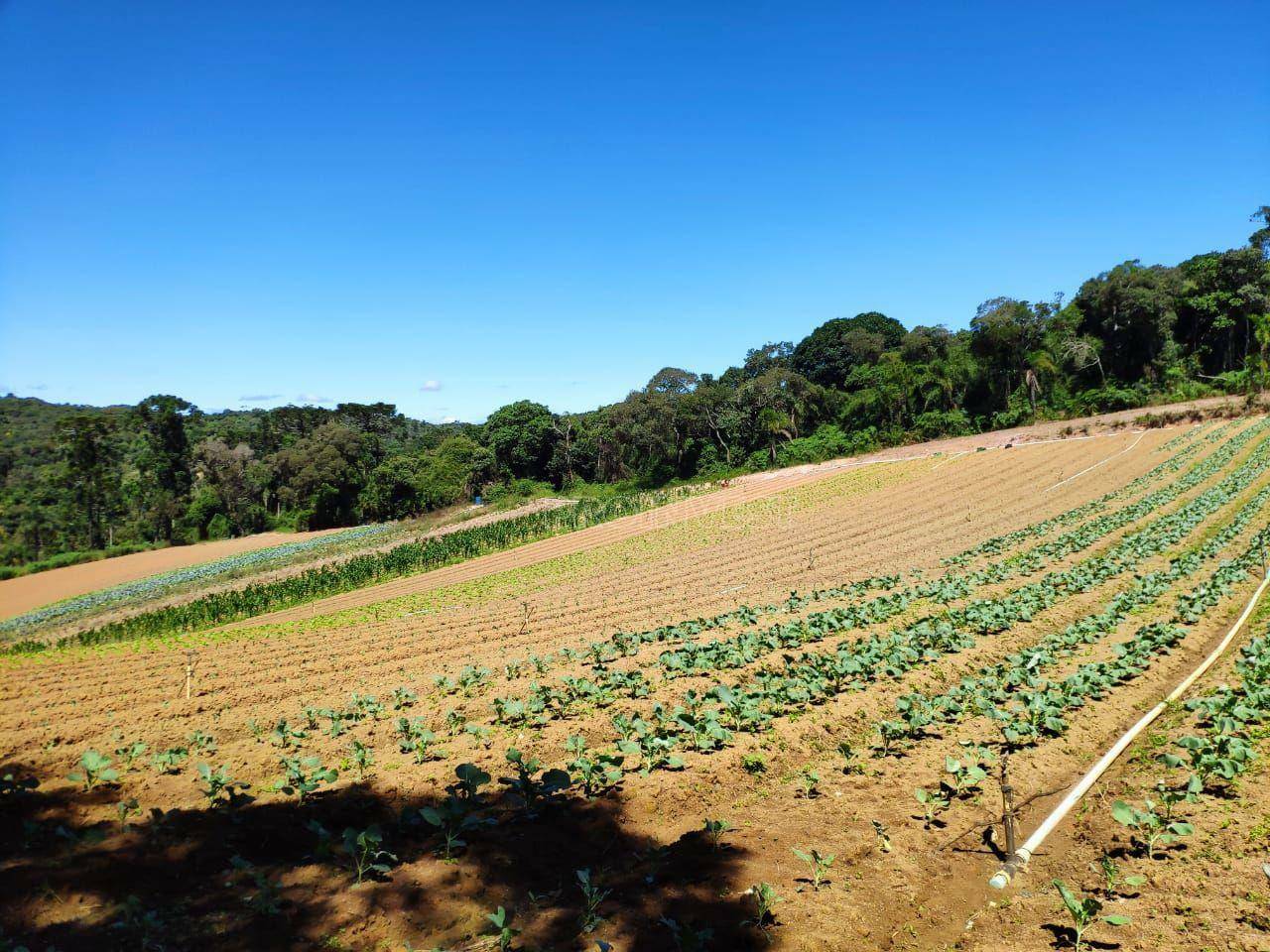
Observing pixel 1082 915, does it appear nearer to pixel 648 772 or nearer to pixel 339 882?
pixel 648 772

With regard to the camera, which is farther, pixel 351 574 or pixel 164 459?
pixel 164 459

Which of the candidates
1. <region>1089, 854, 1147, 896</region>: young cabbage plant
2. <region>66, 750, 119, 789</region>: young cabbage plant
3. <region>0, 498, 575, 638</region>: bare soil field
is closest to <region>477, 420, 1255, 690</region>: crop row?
<region>66, 750, 119, 789</region>: young cabbage plant

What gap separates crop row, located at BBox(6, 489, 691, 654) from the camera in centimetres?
2328

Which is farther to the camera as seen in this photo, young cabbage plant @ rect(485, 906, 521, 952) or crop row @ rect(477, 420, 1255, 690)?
crop row @ rect(477, 420, 1255, 690)

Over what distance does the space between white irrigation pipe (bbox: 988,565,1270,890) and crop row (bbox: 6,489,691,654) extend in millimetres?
24816

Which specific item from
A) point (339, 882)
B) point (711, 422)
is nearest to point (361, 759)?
point (339, 882)

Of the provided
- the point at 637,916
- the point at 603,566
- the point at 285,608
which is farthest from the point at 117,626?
the point at 637,916

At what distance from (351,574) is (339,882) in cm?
2784

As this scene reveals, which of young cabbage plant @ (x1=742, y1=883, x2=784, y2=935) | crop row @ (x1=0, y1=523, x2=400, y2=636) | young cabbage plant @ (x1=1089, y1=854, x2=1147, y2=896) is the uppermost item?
young cabbage plant @ (x1=742, y1=883, x2=784, y2=935)

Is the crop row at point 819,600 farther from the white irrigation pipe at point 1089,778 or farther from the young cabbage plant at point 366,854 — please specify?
the young cabbage plant at point 366,854

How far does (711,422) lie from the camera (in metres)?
58.7

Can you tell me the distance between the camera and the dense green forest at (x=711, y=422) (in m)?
46.6

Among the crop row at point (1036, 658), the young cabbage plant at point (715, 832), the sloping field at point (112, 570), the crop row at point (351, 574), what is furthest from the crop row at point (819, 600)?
the sloping field at point (112, 570)

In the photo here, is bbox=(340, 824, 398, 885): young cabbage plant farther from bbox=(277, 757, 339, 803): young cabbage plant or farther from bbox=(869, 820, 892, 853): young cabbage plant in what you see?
bbox=(869, 820, 892, 853): young cabbage plant
